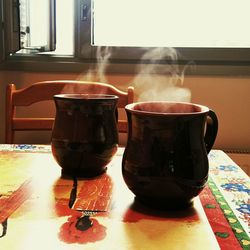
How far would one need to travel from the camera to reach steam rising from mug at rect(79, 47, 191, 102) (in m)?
1.72

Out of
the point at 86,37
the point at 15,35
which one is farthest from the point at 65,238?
the point at 86,37

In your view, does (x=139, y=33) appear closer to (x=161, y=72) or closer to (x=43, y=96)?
(x=161, y=72)

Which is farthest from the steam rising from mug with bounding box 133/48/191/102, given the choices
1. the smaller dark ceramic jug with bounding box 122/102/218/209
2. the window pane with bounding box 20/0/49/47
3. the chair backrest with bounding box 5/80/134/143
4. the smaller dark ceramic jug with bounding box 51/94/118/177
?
the smaller dark ceramic jug with bounding box 122/102/218/209

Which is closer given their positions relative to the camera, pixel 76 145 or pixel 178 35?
pixel 76 145

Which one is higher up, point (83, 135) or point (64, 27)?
point (64, 27)

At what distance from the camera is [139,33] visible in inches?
75.0

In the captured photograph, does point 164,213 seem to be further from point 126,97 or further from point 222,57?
point 222,57

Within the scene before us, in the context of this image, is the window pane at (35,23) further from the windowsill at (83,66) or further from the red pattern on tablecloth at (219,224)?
the red pattern on tablecloth at (219,224)

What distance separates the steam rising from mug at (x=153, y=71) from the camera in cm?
172

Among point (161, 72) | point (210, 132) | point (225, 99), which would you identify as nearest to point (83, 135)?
point (210, 132)

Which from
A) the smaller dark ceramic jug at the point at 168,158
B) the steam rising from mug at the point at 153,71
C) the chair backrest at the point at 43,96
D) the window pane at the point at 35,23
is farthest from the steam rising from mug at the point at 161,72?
the smaller dark ceramic jug at the point at 168,158

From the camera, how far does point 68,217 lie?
495 mm

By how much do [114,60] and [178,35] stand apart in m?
0.39

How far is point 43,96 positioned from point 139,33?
78 cm
